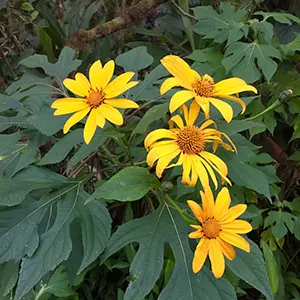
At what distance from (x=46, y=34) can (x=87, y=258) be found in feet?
3.61

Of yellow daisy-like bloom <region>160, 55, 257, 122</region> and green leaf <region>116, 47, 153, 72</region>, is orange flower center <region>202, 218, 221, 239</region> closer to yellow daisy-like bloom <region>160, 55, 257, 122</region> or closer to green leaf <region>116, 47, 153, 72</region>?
yellow daisy-like bloom <region>160, 55, 257, 122</region>

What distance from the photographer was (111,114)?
2.25 ft

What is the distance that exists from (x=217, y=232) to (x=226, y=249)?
0.03 meters

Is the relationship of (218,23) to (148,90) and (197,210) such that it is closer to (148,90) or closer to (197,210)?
(148,90)

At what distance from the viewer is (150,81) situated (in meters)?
0.88

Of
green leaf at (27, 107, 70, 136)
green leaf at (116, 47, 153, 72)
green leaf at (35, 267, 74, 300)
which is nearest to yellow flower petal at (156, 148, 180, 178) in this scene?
green leaf at (27, 107, 70, 136)

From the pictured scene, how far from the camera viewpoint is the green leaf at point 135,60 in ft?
3.08

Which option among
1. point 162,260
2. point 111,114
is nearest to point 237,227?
point 162,260

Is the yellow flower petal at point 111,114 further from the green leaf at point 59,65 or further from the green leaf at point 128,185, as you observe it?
the green leaf at point 59,65

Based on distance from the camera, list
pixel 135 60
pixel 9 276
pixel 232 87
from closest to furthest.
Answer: pixel 232 87 < pixel 9 276 < pixel 135 60

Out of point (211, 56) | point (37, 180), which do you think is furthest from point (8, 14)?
point (37, 180)

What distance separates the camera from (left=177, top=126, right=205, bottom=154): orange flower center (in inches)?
26.4

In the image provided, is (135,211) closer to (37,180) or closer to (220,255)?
(37,180)

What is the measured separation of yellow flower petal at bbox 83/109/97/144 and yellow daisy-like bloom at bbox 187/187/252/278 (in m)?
0.17
